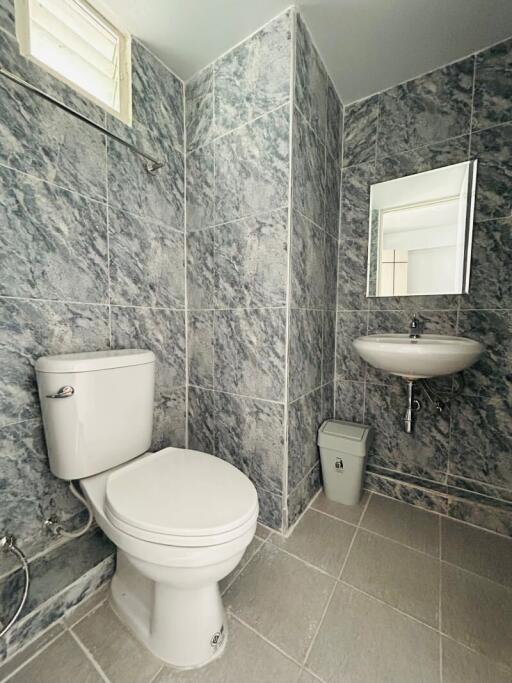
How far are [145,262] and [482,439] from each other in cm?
174

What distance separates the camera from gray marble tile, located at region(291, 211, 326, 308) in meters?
1.14

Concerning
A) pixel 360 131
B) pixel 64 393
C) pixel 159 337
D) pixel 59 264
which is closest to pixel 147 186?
pixel 59 264

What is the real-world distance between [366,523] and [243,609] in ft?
2.23

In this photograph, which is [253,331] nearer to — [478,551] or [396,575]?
[396,575]

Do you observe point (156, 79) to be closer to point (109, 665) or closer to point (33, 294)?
point (33, 294)

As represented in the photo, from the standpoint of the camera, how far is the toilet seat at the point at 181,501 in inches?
26.1

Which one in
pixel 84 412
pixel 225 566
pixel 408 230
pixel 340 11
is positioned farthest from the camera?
pixel 408 230

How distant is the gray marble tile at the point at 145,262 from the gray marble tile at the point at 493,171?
1409mm

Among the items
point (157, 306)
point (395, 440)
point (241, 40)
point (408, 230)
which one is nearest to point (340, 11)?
point (241, 40)

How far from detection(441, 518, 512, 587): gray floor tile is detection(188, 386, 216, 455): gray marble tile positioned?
1.10m

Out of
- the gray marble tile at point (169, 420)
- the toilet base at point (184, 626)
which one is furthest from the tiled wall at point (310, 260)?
the gray marble tile at point (169, 420)

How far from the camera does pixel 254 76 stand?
1139 millimetres

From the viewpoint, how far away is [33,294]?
0.90 meters

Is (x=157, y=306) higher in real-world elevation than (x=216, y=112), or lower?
lower
